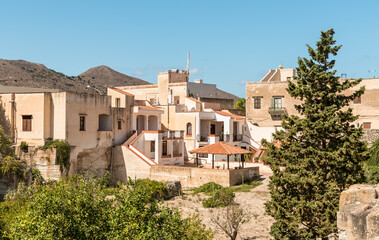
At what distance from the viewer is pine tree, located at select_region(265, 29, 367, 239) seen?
17359 millimetres

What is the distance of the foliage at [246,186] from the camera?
98.1ft

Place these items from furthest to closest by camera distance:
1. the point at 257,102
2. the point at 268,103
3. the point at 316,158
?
the point at 257,102 → the point at 268,103 → the point at 316,158

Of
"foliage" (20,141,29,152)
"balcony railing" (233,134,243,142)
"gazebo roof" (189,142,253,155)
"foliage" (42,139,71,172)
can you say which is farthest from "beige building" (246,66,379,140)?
"foliage" (20,141,29,152)

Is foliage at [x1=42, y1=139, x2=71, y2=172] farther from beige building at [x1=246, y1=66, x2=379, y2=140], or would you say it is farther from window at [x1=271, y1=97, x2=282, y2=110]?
window at [x1=271, y1=97, x2=282, y2=110]

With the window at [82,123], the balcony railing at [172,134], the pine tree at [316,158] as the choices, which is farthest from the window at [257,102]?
the pine tree at [316,158]

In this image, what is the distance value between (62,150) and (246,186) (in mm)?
13397

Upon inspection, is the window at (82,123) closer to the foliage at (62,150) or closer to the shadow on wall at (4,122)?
the foliage at (62,150)

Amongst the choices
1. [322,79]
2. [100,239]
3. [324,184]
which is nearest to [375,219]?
[100,239]

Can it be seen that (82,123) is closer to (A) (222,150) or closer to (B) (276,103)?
(A) (222,150)

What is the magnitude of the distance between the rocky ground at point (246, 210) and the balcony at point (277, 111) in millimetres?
14117

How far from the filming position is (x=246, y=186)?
30734mm

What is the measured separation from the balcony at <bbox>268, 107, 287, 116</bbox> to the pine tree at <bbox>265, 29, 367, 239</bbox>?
26.5 meters

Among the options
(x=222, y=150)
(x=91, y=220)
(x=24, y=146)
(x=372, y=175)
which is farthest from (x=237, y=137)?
(x=91, y=220)

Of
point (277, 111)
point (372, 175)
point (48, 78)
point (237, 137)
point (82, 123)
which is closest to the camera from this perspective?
point (372, 175)
